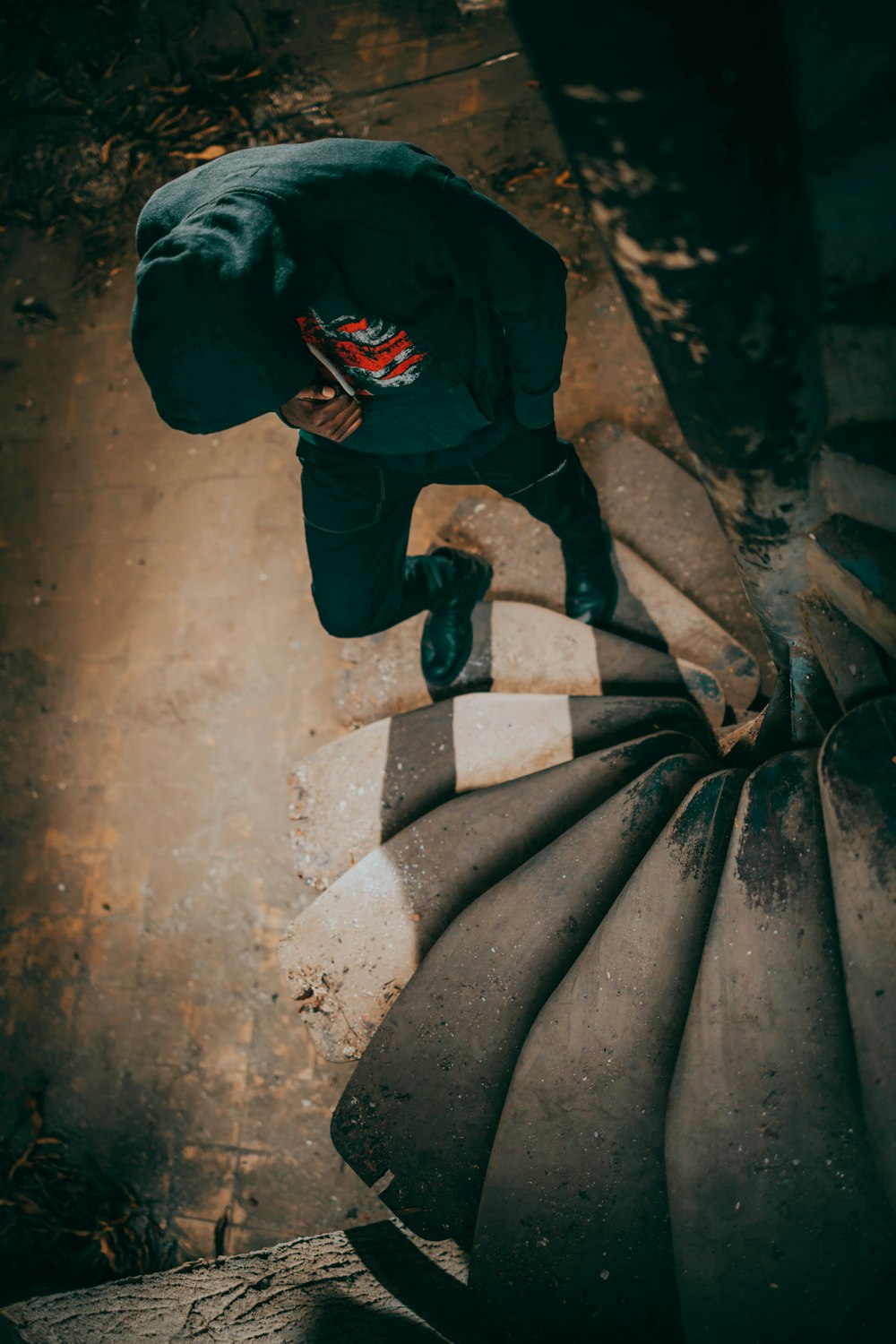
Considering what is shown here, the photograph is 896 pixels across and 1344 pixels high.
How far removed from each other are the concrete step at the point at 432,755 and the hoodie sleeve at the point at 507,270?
4.00 feet

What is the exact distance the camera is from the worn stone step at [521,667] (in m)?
3.01

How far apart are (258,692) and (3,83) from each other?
12.3 feet

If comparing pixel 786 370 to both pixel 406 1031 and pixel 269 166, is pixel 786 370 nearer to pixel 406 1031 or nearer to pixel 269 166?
pixel 269 166

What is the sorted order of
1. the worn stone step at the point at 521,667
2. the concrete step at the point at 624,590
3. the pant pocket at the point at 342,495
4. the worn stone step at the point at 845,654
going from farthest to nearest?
the concrete step at the point at 624,590 < the worn stone step at the point at 521,667 < the pant pocket at the point at 342,495 < the worn stone step at the point at 845,654

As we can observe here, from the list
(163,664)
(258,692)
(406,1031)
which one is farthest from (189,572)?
(406,1031)

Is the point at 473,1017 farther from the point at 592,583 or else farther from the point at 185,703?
the point at 185,703

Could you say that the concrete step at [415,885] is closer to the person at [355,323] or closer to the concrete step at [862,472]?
the person at [355,323]

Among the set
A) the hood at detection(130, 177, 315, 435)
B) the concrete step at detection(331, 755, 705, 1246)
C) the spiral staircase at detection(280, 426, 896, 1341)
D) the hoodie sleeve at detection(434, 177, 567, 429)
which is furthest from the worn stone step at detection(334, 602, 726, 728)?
the hood at detection(130, 177, 315, 435)

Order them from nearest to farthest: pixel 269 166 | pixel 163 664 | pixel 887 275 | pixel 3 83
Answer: pixel 887 275, pixel 269 166, pixel 163 664, pixel 3 83

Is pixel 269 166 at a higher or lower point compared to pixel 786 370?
higher

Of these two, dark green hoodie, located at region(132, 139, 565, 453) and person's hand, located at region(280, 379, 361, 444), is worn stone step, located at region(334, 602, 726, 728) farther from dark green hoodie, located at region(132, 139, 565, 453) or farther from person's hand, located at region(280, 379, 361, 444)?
person's hand, located at region(280, 379, 361, 444)

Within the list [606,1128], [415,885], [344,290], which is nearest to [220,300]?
[344,290]

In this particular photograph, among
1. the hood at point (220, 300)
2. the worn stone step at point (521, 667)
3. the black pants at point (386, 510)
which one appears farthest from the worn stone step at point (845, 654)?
the hood at point (220, 300)

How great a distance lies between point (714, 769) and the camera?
2.62 meters
